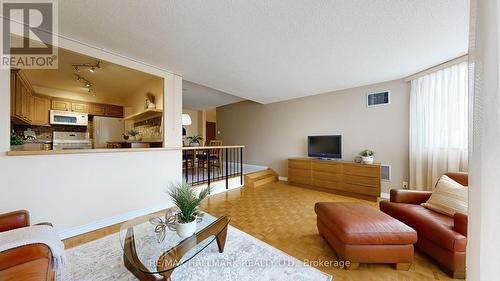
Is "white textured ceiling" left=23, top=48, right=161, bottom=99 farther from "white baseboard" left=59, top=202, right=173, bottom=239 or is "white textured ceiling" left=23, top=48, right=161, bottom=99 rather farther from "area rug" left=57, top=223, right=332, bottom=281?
"area rug" left=57, top=223, right=332, bottom=281

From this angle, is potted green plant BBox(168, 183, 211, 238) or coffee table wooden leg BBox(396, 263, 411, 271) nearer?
potted green plant BBox(168, 183, 211, 238)

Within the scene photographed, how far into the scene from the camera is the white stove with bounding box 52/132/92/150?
14.3ft

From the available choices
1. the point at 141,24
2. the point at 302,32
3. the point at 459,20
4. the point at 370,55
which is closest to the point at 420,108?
the point at 370,55

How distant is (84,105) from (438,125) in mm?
7873

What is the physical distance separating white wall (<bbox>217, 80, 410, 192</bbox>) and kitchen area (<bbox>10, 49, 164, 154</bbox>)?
118 inches

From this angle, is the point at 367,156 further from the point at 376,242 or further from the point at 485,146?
the point at 485,146

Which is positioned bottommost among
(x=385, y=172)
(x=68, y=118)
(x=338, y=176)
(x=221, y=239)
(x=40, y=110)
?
(x=221, y=239)

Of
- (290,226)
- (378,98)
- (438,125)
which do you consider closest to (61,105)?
(290,226)

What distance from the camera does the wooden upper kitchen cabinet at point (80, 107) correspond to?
15.0 feet

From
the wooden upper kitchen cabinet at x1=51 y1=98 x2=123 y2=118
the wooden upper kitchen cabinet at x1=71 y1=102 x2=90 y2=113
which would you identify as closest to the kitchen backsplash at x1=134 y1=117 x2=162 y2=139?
the wooden upper kitchen cabinet at x1=51 y1=98 x2=123 y2=118

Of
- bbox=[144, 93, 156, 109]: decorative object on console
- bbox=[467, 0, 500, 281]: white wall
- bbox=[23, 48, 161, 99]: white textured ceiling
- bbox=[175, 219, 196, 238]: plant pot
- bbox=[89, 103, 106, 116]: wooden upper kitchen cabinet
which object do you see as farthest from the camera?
bbox=[89, 103, 106, 116]: wooden upper kitchen cabinet

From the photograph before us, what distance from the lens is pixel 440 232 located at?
1.54 meters

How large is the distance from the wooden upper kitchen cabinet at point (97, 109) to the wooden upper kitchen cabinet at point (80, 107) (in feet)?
0.27

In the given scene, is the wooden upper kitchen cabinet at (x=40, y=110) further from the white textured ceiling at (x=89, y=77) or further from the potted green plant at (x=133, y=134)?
the potted green plant at (x=133, y=134)
